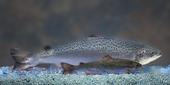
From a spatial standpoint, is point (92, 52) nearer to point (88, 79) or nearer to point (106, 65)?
point (106, 65)

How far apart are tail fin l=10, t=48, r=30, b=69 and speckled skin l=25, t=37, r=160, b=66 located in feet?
0.14

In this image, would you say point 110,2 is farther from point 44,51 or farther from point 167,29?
point 44,51

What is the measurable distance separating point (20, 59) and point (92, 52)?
0.64m

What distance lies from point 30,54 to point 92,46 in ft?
1.82

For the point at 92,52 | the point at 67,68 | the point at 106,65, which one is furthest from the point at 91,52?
the point at 67,68

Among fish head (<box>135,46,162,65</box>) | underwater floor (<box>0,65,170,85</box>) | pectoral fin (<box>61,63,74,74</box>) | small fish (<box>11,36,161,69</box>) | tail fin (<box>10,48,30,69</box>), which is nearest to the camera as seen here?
underwater floor (<box>0,65,170,85</box>)

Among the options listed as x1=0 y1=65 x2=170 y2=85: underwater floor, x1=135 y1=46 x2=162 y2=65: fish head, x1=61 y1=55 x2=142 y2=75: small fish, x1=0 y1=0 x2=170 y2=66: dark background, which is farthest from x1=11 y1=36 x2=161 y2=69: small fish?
x1=0 y1=0 x2=170 y2=66: dark background

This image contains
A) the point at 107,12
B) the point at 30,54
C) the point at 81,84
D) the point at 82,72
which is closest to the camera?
the point at 81,84

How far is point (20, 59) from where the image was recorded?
3119 mm

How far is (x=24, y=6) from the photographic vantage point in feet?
14.9

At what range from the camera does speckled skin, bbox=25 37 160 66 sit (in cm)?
329

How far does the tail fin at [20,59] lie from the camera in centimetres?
311

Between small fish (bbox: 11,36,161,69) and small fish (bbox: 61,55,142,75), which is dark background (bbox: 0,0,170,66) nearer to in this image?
small fish (bbox: 11,36,161,69)

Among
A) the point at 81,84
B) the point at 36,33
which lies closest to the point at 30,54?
the point at 81,84
